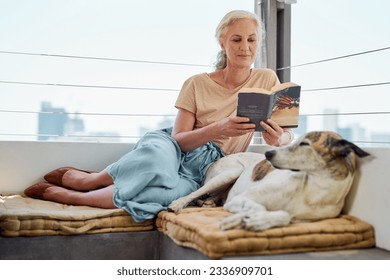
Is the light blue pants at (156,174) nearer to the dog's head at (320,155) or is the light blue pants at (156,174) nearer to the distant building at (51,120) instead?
the dog's head at (320,155)

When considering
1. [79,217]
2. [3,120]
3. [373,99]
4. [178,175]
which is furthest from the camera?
[3,120]

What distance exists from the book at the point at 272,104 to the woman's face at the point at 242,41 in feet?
1.34

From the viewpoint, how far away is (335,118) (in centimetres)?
262

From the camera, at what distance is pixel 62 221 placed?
5.77 feet

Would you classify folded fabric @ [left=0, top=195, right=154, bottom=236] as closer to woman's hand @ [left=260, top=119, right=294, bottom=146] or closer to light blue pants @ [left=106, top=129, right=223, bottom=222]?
light blue pants @ [left=106, top=129, right=223, bottom=222]

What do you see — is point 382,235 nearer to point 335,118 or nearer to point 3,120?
point 335,118

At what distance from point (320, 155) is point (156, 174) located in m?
0.71

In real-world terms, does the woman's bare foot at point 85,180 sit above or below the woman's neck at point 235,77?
below

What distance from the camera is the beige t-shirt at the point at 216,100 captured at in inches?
87.0

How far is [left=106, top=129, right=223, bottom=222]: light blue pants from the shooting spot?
6.17 ft

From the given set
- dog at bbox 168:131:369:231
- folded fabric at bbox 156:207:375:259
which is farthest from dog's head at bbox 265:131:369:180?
folded fabric at bbox 156:207:375:259

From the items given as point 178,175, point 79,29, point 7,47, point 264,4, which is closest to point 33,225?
point 178,175

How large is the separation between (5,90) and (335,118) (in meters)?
1.95

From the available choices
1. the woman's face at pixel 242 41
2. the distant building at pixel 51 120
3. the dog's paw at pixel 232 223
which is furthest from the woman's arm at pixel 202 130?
the distant building at pixel 51 120
